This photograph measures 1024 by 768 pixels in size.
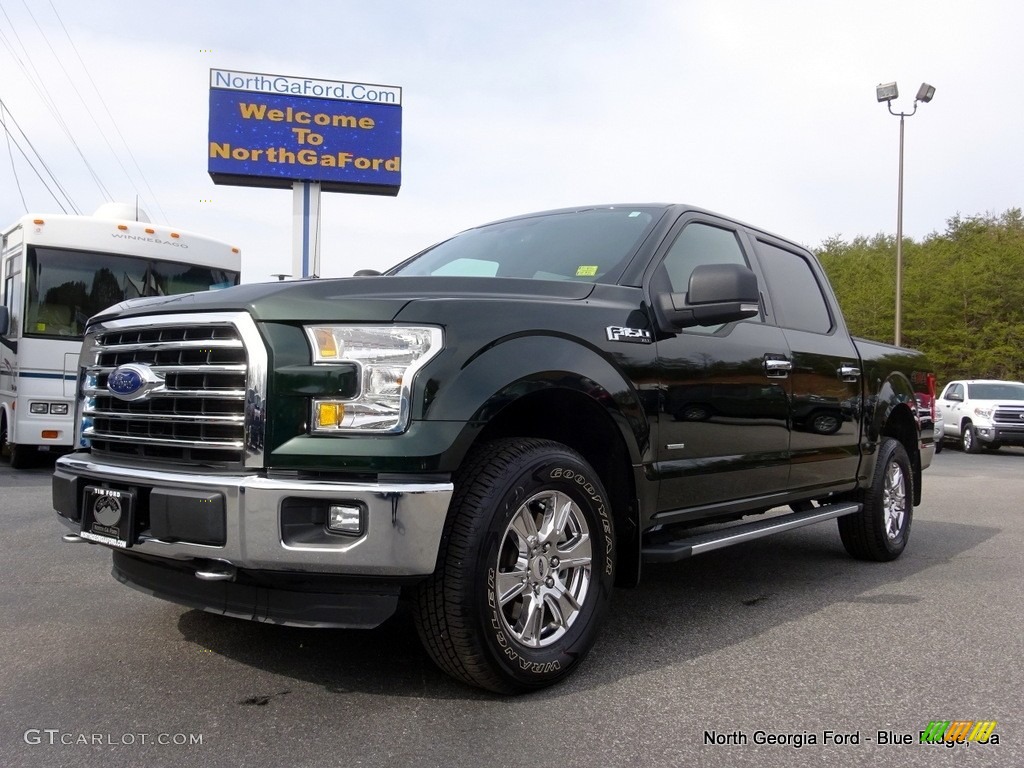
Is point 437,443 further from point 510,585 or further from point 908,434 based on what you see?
point 908,434

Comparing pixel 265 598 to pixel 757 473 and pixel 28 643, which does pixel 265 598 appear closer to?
pixel 28 643

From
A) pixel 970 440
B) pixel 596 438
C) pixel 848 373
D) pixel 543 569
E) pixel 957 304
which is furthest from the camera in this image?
pixel 957 304

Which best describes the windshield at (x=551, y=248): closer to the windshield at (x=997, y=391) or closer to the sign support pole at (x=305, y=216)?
the windshield at (x=997, y=391)

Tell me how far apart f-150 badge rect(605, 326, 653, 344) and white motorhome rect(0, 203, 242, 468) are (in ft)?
23.7

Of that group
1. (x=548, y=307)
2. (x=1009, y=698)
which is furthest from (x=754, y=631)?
(x=548, y=307)

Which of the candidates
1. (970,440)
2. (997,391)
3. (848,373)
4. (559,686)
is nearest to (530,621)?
(559,686)

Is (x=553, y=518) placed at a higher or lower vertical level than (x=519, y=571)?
higher

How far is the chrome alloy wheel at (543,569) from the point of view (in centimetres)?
305

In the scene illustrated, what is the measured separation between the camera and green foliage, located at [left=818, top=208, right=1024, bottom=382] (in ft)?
119

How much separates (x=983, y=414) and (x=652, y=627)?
57.1 ft

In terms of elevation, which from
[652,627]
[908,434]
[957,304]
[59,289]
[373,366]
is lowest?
[652,627]

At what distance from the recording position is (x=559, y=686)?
125 inches

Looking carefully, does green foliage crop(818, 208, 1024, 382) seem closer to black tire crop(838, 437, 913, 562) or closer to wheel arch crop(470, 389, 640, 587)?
black tire crop(838, 437, 913, 562)

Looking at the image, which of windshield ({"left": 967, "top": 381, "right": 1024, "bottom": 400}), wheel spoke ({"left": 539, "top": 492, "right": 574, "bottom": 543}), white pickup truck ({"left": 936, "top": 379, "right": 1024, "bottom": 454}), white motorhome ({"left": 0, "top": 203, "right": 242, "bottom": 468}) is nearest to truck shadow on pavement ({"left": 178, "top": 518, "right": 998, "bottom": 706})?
wheel spoke ({"left": 539, "top": 492, "right": 574, "bottom": 543})
